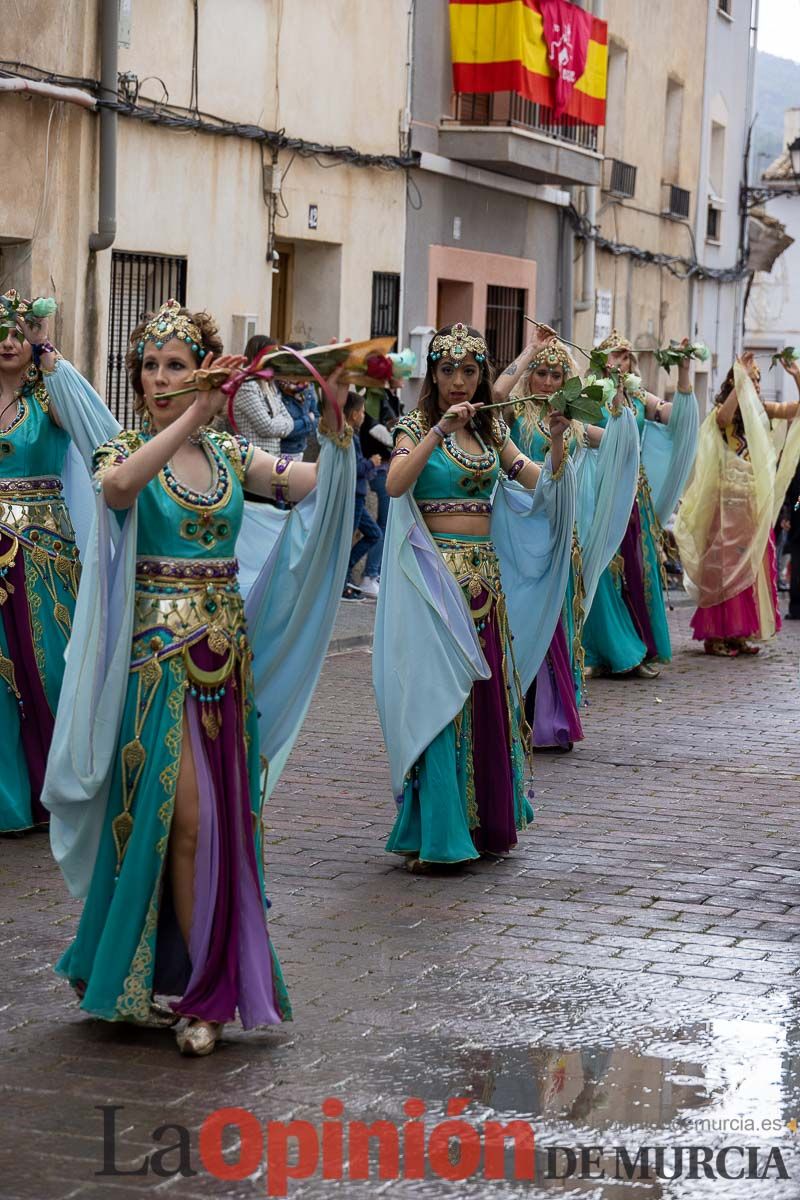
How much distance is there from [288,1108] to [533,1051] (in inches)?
32.5

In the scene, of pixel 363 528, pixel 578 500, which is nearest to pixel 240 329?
pixel 363 528

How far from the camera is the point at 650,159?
28328 mm

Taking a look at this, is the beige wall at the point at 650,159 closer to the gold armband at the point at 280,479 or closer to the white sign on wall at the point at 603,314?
the white sign on wall at the point at 603,314

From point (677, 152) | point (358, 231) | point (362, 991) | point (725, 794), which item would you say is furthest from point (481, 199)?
point (362, 991)

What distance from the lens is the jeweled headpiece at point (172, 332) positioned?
5590 mm

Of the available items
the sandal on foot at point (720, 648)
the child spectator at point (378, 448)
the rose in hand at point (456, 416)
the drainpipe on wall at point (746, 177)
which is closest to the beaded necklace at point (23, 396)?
the rose in hand at point (456, 416)

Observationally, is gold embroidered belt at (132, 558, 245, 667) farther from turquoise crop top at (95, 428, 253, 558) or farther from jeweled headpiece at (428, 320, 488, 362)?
jeweled headpiece at (428, 320, 488, 362)

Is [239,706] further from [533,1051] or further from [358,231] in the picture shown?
[358,231]

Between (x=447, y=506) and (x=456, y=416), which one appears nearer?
(x=456, y=416)

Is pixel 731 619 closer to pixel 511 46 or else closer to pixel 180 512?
pixel 511 46

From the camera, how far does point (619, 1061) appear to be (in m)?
5.50

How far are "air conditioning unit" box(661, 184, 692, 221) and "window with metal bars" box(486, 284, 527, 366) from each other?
18.0ft

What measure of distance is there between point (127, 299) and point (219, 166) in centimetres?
170

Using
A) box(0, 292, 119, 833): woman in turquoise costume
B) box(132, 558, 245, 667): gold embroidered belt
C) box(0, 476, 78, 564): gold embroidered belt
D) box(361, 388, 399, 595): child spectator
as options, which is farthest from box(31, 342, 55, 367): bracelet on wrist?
box(361, 388, 399, 595): child spectator
